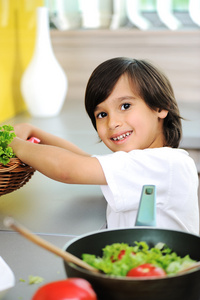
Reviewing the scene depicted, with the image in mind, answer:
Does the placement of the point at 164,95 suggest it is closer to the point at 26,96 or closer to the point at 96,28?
the point at 26,96

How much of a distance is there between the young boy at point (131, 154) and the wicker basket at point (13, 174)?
0.08 feet

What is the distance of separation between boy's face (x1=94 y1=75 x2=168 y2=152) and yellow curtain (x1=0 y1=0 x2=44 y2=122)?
120 centimetres

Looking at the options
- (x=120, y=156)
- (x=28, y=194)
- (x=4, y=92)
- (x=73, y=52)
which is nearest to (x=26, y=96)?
(x=4, y=92)

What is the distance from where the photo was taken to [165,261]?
75 cm

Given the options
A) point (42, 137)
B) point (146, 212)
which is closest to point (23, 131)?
point (42, 137)

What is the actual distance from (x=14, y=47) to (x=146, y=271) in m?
2.09

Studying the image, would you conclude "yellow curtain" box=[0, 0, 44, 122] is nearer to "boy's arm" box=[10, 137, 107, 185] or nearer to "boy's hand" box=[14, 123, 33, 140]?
"boy's hand" box=[14, 123, 33, 140]

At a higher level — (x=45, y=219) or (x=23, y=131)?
(x=23, y=131)

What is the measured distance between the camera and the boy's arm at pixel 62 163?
1.20 metres

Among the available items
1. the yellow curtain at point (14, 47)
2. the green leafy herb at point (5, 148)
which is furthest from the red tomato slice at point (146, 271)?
the yellow curtain at point (14, 47)

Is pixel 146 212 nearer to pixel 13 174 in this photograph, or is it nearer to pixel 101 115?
pixel 13 174

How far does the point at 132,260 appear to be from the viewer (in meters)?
0.73

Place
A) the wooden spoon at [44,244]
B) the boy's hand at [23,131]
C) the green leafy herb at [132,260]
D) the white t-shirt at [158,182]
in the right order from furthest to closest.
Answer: the boy's hand at [23,131], the white t-shirt at [158,182], the green leafy herb at [132,260], the wooden spoon at [44,244]

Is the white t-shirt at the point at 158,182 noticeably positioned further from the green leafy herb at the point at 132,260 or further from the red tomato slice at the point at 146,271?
the red tomato slice at the point at 146,271
